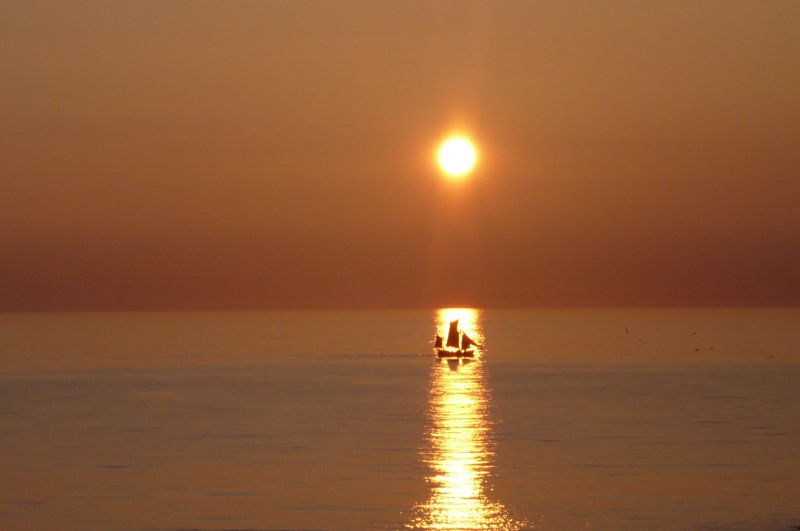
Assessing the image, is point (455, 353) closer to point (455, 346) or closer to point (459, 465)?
point (455, 346)

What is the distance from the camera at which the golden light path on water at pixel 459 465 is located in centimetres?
3909

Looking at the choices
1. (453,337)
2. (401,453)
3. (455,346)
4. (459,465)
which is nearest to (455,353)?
(455,346)

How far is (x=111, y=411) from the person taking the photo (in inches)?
3191

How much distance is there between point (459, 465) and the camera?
5222cm

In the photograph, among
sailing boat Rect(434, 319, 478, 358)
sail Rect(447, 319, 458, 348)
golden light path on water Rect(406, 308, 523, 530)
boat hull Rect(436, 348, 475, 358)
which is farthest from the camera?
sail Rect(447, 319, 458, 348)

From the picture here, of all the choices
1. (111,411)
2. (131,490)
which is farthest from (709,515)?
(111,411)

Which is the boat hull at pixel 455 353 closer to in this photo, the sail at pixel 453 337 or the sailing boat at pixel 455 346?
the sailing boat at pixel 455 346

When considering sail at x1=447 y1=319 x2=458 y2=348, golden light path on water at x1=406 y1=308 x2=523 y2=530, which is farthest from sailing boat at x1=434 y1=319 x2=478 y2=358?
golden light path on water at x1=406 y1=308 x2=523 y2=530

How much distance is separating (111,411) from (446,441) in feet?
94.4

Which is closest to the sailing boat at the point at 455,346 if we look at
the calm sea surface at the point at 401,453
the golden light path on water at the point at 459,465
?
the calm sea surface at the point at 401,453

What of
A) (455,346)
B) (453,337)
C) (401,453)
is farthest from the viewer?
(453,337)

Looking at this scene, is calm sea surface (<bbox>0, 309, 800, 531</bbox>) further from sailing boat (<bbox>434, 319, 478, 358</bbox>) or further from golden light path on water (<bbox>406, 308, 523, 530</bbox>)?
sailing boat (<bbox>434, 319, 478, 358</bbox>)

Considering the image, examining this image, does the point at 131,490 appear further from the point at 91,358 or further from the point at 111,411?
the point at 91,358

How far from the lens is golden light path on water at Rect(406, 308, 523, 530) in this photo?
39.1 m
